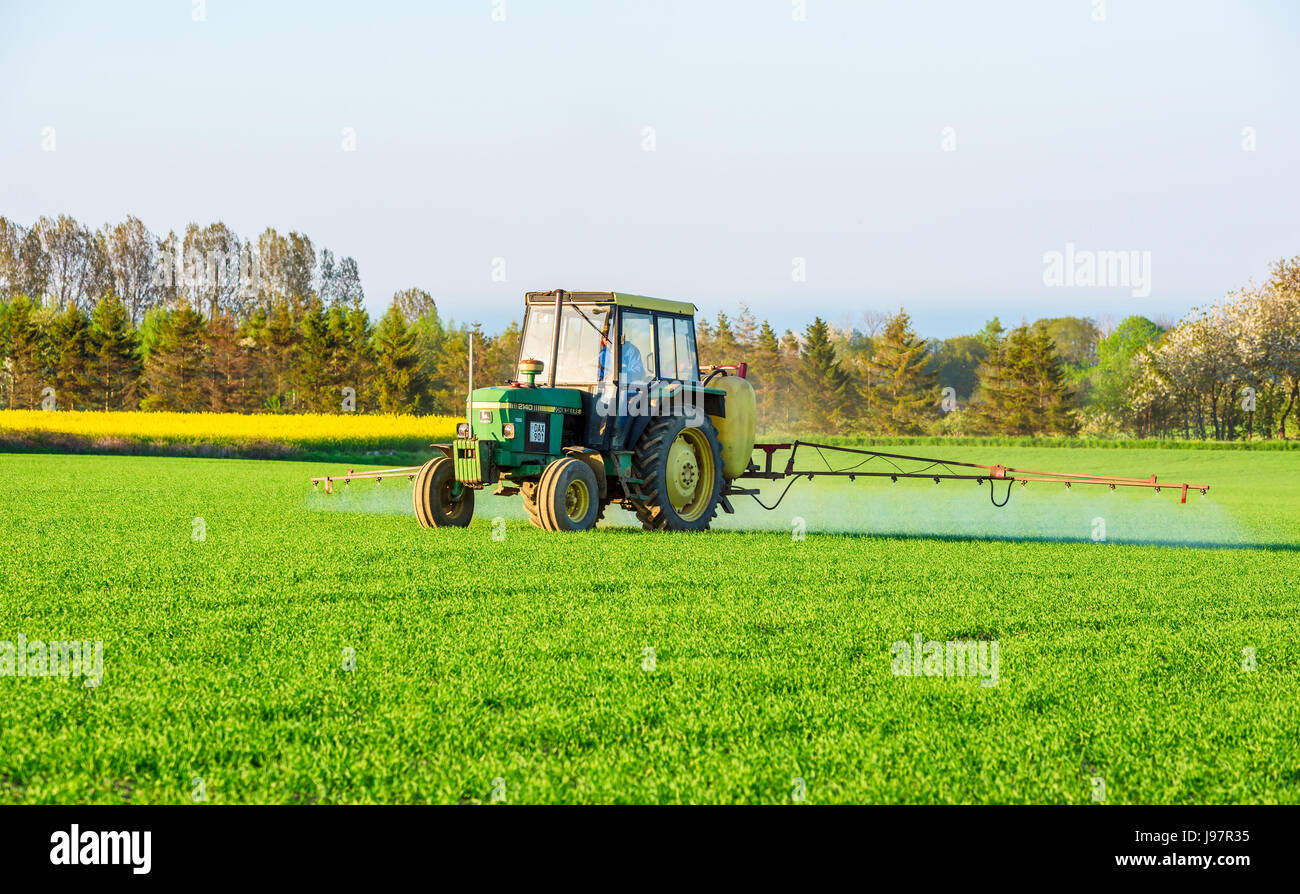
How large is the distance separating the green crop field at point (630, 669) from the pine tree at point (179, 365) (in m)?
42.1

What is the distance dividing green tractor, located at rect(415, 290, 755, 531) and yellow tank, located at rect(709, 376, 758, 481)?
224 millimetres

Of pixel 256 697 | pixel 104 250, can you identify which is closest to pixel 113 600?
pixel 256 697

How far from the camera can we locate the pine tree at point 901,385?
198 ft

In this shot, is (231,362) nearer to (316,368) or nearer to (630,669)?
(316,368)

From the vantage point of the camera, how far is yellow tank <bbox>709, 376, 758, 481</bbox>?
13.4 meters

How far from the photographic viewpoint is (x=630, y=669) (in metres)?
5.56

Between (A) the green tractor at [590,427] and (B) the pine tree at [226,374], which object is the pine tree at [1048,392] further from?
(A) the green tractor at [590,427]

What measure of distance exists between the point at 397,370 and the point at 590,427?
145ft

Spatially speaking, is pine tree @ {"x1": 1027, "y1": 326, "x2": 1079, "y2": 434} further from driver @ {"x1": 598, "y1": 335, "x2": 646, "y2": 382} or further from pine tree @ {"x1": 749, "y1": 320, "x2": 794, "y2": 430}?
driver @ {"x1": 598, "y1": 335, "x2": 646, "y2": 382}

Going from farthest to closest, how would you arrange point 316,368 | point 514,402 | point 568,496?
1. point 316,368
2. point 568,496
3. point 514,402

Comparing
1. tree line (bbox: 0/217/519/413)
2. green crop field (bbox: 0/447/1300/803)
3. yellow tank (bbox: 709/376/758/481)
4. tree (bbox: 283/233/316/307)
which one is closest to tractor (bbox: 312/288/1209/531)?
yellow tank (bbox: 709/376/758/481)

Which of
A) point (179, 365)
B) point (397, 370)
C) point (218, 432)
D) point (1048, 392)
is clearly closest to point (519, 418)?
point (218, 432)

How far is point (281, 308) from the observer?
54.2 metres
